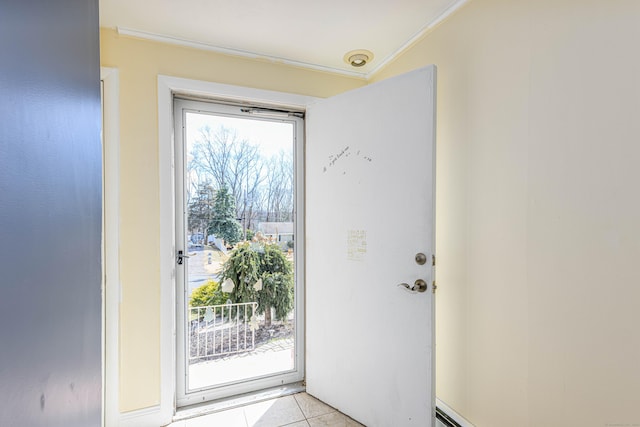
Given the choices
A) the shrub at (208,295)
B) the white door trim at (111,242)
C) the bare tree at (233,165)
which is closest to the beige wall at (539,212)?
the bare tree at (233,165)

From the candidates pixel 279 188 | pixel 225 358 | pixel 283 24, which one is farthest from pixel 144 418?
pixel 283 24

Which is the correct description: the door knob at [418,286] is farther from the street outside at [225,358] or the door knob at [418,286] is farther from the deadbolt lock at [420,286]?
the street outside at [225,358]

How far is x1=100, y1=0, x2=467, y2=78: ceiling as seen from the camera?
4.63ft

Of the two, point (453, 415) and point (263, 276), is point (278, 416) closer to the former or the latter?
point (263, 276)

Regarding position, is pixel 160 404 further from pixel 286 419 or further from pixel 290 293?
pixel 290 293

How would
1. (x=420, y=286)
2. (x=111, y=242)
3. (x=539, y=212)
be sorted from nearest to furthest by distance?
(x=539, y=212)
(x=420, y=286)
(x=111, y=242)

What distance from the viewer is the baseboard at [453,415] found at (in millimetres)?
1376

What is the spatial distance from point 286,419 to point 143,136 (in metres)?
1.84

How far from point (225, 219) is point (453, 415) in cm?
169

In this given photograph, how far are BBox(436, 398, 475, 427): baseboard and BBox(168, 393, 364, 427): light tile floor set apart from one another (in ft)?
1.54

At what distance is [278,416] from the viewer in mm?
1716

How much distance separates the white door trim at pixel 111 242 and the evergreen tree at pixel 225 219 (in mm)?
523

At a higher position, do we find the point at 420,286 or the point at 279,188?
the point at 279,188

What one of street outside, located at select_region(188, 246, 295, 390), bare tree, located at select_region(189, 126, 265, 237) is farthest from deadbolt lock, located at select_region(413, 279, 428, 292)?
bare tree, located at select_region(189, 126, 265, 237)
